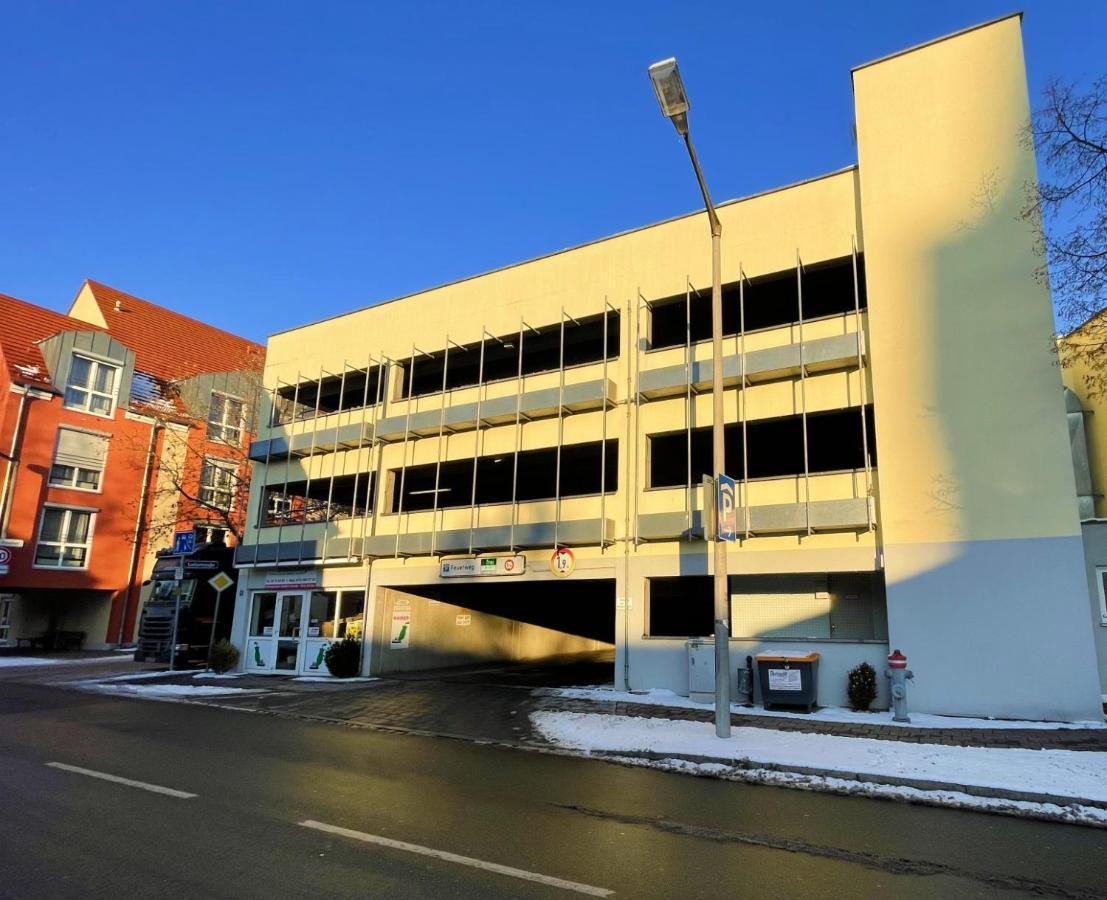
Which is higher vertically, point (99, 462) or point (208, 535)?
point (99, 462)

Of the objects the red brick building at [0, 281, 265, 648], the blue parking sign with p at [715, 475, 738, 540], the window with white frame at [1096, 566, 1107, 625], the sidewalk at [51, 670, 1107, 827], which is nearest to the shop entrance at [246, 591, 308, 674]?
the sidewalk at [51, 670, 1107, 827]

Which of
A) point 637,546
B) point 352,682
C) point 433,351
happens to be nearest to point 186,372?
point 433,351

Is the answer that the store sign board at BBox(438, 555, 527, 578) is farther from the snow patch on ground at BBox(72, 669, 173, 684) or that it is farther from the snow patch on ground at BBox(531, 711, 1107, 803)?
the snow patch on ground at BBox(72, 669, 173, 684)

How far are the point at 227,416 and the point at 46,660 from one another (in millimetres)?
14831

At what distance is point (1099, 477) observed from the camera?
837 inches

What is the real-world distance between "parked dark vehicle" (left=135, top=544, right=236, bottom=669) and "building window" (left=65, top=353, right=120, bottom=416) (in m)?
10.8

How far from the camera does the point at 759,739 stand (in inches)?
422

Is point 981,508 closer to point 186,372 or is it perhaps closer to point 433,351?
point 433,351

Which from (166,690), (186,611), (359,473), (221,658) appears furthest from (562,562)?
(186,611)

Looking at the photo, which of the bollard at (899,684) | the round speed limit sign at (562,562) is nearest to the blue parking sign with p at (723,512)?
the bollard at (899,684)

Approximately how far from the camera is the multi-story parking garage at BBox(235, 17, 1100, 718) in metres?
13.4

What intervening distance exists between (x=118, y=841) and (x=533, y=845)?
3.15m

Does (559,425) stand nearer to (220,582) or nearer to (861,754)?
(861,754)

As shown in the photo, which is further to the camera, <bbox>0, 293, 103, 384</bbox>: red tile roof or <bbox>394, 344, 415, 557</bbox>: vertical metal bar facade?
<bbox>0, 293, 103, 384</bbox>: red tile roof
